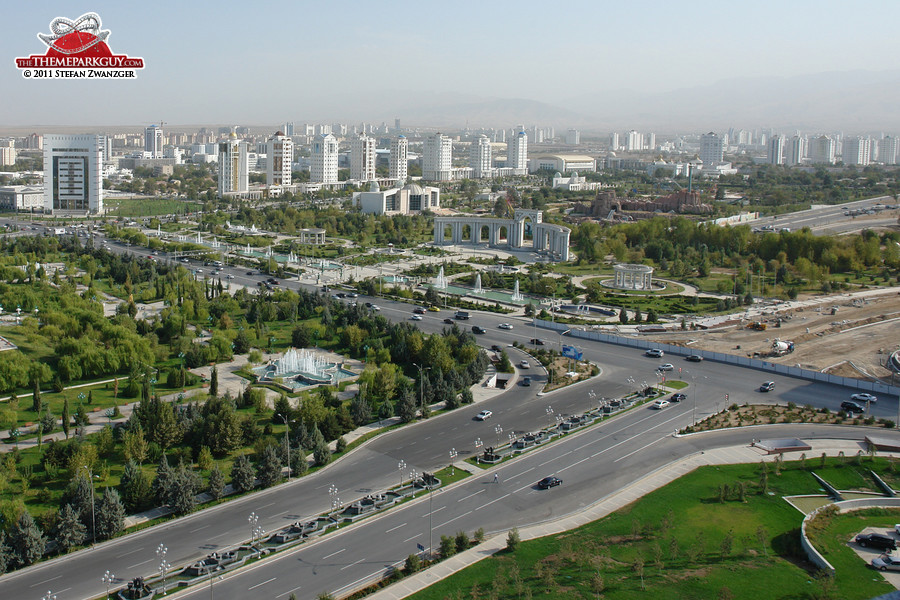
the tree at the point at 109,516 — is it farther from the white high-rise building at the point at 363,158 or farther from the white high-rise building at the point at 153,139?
the white high-rise building at the point at 153,139

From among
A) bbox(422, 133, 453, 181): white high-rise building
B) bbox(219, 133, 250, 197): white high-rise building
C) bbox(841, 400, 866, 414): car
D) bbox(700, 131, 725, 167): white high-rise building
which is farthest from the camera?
bbox(700, 131, 725, 167): white high-rise building

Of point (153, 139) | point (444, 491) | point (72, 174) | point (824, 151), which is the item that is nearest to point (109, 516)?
point (444, 491)

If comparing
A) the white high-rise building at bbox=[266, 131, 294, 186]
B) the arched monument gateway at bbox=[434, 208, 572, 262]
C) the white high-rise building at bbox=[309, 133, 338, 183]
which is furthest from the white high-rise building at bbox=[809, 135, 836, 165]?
the arched monument gateway at bbox=[434, 208, 572, 262]

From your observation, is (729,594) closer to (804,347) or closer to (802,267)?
(804,347)

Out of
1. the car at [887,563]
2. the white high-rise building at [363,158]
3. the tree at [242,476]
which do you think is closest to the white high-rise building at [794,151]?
the white high-rise building at [363,158]

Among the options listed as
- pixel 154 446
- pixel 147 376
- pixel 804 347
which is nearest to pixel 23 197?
pixel 147 376

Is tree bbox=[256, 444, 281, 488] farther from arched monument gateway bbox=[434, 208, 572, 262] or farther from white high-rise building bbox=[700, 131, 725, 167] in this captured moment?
white high-rise building bbox=[700, 131, 725, 167]

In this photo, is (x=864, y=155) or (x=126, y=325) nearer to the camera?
(x=126, y=325)

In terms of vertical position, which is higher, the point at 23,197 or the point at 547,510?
the point at 23,197
